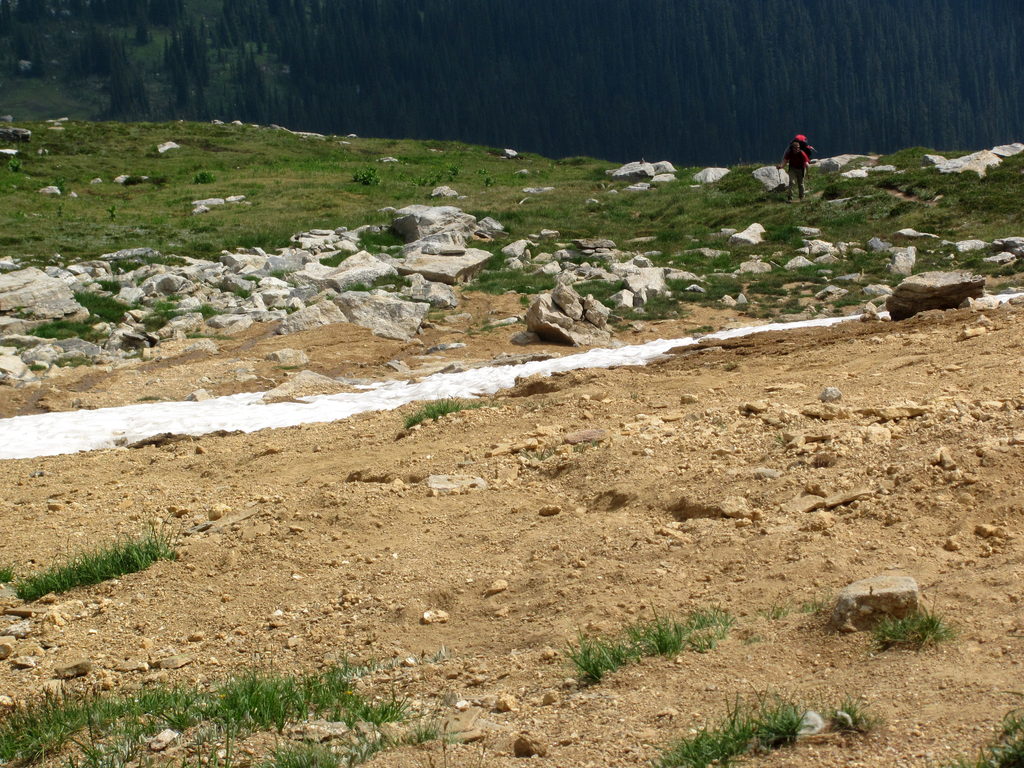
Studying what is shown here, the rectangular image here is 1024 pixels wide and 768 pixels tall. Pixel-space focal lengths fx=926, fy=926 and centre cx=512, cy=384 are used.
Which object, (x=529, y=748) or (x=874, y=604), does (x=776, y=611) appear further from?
(x=529, y=748)

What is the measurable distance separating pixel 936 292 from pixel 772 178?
45.7 ft

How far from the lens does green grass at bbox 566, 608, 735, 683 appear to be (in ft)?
12.0

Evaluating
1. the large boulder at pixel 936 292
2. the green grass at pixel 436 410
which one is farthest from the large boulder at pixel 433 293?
the large boulder at pixel 936 292

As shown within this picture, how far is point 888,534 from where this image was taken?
448 cm

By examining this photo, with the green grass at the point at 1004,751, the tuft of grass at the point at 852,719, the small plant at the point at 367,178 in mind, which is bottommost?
the tuft of grass at the point at 852,719

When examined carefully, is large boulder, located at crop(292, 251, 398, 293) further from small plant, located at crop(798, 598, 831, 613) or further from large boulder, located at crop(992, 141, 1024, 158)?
large boulder, located at crop(992, 141, 1024, 158)

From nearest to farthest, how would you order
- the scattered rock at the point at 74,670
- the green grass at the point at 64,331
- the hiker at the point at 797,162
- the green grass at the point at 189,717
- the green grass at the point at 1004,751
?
1. the green grass at the point at 1004,751
2. the green grass at the point at 189,717
3. the scattered rock at the point at 74,670
4. the green grass at the point at 64,331
5. the hiker at the point at 797,162

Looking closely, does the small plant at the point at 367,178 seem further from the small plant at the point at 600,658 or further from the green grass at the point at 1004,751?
the green grass at the point at 1004,751

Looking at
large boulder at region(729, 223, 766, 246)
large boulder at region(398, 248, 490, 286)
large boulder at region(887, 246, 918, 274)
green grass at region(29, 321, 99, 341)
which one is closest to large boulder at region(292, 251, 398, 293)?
large boulder at region(398, 248, 490, 286)

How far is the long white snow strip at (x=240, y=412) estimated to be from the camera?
9.56 m

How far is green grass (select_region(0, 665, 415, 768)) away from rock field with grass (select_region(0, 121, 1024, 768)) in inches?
0.7

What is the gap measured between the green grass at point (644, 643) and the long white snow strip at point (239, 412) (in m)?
6.15

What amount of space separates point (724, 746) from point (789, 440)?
10.6 feet

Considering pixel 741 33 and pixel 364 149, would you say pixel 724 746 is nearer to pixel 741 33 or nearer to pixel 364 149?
pixel 364 149
